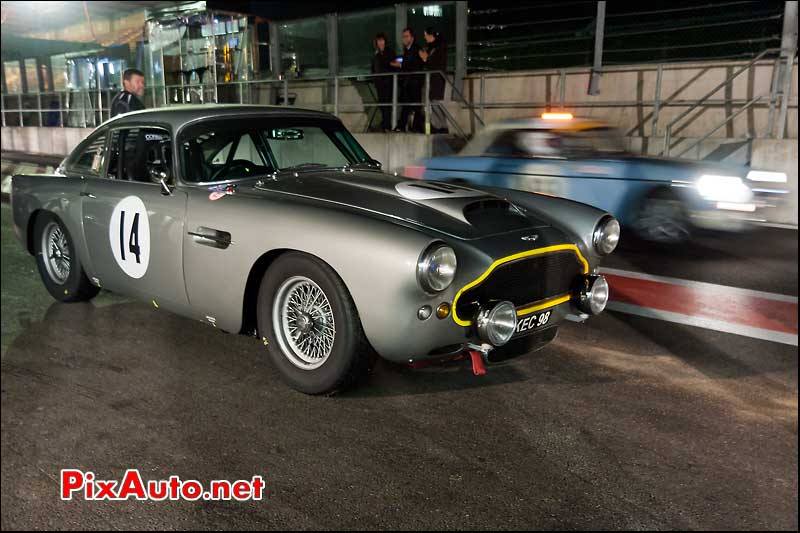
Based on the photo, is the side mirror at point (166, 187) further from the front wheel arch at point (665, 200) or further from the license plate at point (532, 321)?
the front wheel arch at point (665, 200)

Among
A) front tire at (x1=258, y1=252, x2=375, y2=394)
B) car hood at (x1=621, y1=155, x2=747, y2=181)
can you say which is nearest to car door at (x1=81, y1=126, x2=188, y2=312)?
front tire at (x1=258, y1=252, x2=375, y2=394)

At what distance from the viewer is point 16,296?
362cm

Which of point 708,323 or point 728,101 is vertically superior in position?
point 728,101

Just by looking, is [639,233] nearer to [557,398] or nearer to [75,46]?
[557,398]

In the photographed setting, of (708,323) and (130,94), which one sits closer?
(130,94)

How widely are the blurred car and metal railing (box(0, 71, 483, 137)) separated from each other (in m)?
0.56

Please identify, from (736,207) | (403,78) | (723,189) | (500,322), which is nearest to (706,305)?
(736,207)

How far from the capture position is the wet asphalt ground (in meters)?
1.74

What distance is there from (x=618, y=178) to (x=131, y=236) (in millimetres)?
2220

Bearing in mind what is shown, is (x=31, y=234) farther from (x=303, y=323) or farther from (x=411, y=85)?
(x=411, y=85)

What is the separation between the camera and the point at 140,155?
120 inches

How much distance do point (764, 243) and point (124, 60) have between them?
13.8ft

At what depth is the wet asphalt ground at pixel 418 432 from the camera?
1740mm

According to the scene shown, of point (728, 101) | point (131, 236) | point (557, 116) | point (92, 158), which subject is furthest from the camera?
point (728, 101)
